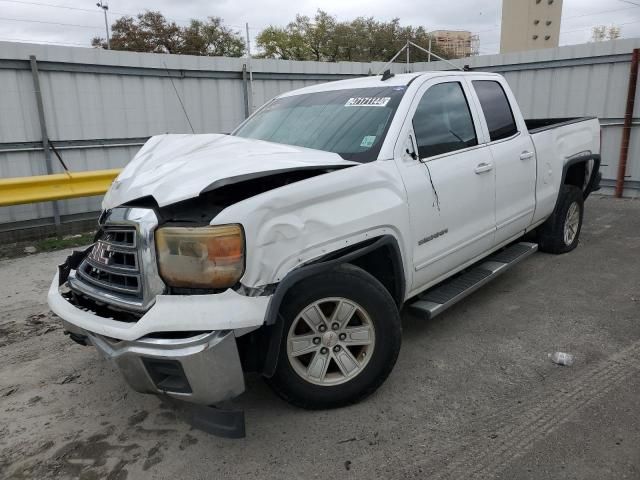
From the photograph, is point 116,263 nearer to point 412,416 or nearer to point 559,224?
point 412,416

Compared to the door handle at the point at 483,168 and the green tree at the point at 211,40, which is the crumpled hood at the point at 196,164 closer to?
the door handle at the point at 483,168

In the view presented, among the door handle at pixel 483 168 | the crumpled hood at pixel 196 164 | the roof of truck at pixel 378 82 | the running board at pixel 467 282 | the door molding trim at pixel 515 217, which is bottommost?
the running board at pixel 467 282

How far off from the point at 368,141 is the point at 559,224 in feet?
10.8

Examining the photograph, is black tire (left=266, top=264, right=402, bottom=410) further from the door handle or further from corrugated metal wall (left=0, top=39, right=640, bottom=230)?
corrugated metal wall (left=0, top=39, right=640, bottom=230)

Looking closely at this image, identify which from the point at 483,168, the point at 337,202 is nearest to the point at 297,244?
the point at 337,202

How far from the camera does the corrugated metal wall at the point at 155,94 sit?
7293 millimetres

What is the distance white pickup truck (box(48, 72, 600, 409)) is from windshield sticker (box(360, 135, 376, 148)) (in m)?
0.01

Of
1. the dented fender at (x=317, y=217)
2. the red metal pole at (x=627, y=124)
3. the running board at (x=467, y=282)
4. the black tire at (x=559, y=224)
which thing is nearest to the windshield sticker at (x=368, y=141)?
the dented fender at (x=317, y=217)

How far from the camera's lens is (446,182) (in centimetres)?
352

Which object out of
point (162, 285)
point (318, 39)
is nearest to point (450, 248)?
point (162, 285)

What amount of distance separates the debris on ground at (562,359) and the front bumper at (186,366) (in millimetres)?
2236

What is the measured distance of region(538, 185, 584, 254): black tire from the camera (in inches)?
215

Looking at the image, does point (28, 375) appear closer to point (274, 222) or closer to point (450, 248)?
point (274, 222)

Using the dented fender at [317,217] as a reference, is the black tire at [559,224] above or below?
below
